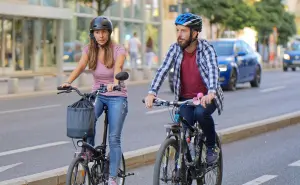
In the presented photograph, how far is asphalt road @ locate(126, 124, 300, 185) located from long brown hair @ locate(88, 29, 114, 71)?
74.9 inches

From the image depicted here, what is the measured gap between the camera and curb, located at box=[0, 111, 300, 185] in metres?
7.48

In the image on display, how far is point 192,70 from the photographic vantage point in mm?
6793

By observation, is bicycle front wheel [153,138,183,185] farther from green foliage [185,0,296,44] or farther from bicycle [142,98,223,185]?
green foliage [185,0,296,44]

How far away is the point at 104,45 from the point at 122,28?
33972 mm

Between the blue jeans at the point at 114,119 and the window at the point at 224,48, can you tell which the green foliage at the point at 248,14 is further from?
the blue jeans at the point at 114,119

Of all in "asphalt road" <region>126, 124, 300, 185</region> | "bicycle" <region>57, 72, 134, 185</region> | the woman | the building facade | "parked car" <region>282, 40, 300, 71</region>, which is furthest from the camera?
"parked car" <region>282, 40, 300, 71</region>

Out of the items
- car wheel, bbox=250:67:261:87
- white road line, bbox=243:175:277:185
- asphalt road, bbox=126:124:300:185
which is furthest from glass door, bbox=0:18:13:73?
white road line, bbox=243:175:277:185

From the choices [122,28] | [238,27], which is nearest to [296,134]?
[122,28]

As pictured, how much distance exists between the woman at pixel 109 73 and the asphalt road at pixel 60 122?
1.93m

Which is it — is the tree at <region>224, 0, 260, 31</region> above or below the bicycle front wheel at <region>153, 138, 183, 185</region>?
above

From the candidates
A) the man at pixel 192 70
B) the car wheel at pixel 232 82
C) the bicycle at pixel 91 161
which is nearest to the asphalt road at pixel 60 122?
the car wheel at pixel 232 82

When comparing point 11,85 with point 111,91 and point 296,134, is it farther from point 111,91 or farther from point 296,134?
point 111,91

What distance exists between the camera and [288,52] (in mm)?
41812

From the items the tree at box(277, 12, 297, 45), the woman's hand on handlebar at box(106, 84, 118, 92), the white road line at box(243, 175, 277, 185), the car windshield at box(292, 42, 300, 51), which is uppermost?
the tree at box(277, 12, 297, 45)
